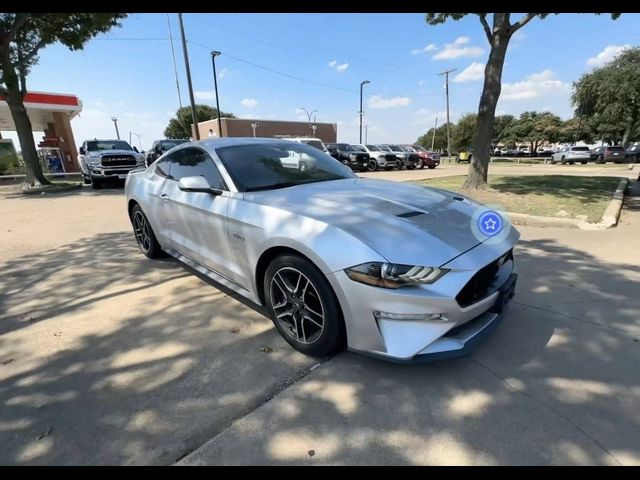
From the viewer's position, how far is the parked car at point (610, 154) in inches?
1196

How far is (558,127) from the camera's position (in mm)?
61906

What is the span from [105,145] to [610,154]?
121ft

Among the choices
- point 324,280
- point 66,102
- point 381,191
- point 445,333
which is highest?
point 66,102

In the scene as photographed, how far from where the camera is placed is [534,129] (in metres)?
64.9

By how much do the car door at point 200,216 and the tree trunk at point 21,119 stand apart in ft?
44.6

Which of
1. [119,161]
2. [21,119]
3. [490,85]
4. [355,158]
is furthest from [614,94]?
[21,119]

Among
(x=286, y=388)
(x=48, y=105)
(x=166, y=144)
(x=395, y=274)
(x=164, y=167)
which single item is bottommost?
(x=286, y=388)

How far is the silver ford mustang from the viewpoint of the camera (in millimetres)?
2172

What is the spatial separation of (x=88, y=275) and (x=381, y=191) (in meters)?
3.66

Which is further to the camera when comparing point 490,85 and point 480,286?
point 490,85

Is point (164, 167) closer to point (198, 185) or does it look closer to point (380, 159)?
point (198, 185)

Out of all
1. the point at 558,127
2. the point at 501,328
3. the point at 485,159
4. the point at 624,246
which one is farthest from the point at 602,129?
the point at 501,328
